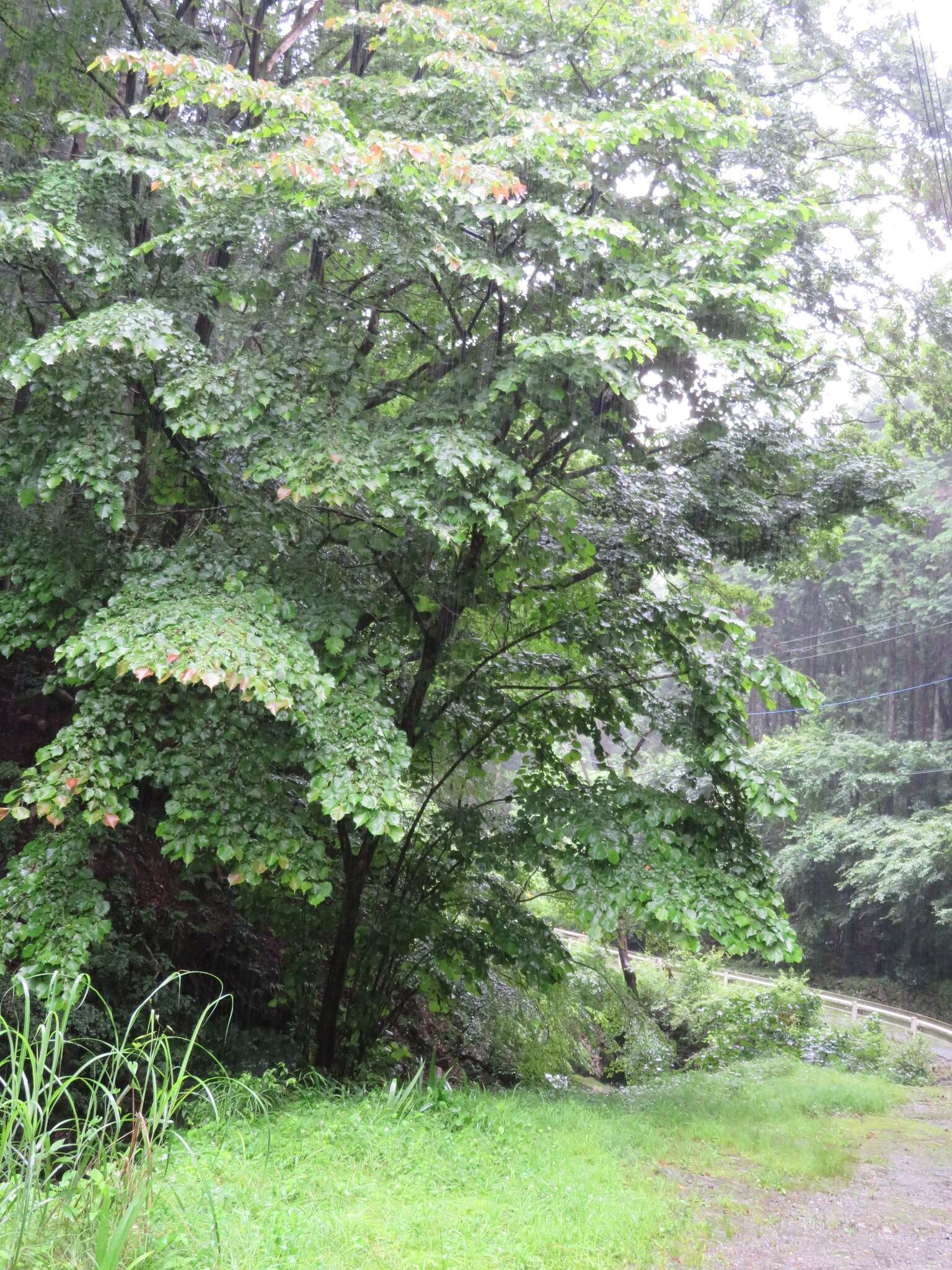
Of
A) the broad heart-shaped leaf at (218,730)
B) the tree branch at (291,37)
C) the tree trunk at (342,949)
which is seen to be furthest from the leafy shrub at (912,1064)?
the tree branch at (291,37)

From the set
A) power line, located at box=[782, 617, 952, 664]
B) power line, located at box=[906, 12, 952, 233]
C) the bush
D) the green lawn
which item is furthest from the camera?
power line, located at box=[782, 617, 952, 664]

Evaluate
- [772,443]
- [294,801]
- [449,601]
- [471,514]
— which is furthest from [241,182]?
[772,443]

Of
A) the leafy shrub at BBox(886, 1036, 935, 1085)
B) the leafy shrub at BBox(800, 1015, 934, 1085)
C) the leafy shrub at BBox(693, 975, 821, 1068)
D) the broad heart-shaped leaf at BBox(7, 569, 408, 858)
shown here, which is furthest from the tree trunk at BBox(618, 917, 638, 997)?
the broad heart-shaped leaf at BBox(7, 569, 408, 858)

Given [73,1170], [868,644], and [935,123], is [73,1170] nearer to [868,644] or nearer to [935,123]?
[935,123]

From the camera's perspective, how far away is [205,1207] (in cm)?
287

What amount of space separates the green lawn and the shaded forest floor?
0.59 feet

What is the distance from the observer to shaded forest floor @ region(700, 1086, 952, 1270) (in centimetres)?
390

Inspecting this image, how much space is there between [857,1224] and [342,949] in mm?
3405

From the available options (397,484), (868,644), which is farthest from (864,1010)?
(397,484)

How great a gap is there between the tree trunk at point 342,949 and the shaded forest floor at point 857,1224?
8.84 ft

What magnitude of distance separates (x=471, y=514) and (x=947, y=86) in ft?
33.7

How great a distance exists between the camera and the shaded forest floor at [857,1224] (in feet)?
12.8

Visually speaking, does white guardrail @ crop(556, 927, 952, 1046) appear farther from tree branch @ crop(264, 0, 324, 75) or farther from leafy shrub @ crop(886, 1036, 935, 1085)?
tree branch @ crop(264, 0, 324, 75)

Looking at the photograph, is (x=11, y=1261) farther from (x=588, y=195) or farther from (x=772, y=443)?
(x=772, y=443)
